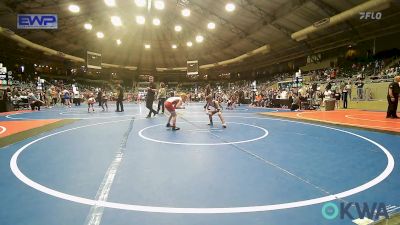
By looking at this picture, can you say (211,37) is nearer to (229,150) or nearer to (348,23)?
(348,23)

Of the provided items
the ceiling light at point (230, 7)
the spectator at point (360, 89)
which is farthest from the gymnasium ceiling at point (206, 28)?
the spectator at point (360, 89)

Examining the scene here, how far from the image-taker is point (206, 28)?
34.0 metres

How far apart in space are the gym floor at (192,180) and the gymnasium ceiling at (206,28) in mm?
16229

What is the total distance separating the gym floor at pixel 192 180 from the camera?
112 inches

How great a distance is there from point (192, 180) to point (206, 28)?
106 feet

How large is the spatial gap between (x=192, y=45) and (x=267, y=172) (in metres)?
41.8

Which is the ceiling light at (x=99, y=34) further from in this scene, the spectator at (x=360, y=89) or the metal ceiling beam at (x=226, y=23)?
the spectator at (x=360, y=89)

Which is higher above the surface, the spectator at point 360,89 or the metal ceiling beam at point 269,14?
the metal ceiling beam at point 269,14

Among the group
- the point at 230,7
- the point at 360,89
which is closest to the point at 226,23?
the point at 230,7

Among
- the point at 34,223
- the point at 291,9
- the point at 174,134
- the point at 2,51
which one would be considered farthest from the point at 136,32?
the point at 34,223

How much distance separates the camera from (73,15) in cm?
2780

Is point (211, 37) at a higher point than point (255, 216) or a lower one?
higher

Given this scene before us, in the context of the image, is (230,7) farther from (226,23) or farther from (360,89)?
(360,89)

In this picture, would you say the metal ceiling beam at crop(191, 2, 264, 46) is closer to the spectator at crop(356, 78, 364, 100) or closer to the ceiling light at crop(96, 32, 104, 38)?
the spectator at crop(356, 78, 364, 100)
